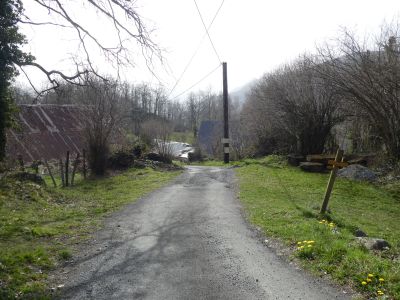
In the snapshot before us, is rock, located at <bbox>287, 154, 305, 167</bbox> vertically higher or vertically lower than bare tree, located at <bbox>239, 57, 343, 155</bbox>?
lower

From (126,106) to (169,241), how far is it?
14305mm

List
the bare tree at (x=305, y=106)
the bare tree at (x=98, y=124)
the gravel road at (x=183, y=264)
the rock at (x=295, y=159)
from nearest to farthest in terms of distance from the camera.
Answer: the gravel road at (x=183, y=264)
the bare tree at (x=98, y=124)
the bare tree at (x=305, y=106)
the rock at (x=295, y=159)

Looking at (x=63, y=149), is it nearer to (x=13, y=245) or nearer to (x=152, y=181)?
(x=152, y=181)

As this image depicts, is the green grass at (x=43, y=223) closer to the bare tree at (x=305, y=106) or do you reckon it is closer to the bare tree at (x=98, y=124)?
the bare tree at (x=98, y=124)

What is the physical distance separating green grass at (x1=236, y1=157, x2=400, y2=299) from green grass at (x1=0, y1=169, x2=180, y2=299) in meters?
3.69

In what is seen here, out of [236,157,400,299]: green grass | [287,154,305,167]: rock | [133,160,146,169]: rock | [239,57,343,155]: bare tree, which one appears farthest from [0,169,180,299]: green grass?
[239,57,343,155]: bare tree

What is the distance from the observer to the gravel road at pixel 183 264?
5.05m

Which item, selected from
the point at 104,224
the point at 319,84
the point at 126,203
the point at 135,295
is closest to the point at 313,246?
the point at 135,295

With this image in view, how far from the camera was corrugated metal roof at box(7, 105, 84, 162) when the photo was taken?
978 inches

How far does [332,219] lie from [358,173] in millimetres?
7908

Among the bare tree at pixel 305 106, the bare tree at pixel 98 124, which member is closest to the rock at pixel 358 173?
the bare tree at pixel 305 106

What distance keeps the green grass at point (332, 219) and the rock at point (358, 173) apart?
562 mm

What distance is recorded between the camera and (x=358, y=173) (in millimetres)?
16281

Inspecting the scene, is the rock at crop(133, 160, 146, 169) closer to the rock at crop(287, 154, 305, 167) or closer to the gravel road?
the rock at crop(287, 154, 305, 167)
